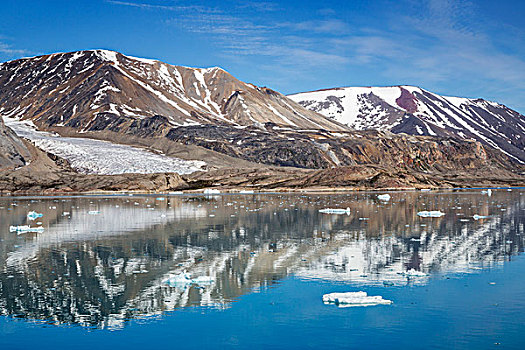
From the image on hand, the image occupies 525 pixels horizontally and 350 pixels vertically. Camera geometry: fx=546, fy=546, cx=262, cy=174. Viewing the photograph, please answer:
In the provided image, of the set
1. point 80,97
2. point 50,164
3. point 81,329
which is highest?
point 80,97

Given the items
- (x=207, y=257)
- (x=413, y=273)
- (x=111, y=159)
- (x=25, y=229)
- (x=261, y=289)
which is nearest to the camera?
(x=261, y=289)

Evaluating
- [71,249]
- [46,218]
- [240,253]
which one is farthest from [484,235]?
[46,218]

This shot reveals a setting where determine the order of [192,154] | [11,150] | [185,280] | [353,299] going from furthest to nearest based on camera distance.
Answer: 1. [192,154]
2. [11,150]
3. [185,280]
4. [353,299]

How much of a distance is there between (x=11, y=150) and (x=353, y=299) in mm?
99141

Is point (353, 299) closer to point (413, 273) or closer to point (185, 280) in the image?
point (413, 273)

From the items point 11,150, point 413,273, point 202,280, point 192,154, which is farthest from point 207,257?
point 192,154

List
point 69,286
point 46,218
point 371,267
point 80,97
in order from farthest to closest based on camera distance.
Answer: point 80,97 → point 46,218 → point 371,267 → point 69,286

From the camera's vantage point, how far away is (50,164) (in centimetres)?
10169

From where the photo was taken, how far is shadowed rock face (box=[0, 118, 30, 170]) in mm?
94938

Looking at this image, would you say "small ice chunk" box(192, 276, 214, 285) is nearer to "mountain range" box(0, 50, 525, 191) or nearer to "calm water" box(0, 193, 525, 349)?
"calm water" box(0, 193, 525, 349)

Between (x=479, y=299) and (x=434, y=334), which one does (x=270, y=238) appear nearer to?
(x=479, y=299)

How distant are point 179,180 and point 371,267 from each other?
7909 centimetres

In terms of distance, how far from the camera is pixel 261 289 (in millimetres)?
14164

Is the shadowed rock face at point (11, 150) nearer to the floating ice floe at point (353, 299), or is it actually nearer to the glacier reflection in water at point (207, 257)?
the glacier reflection in water at point (207, 257)
